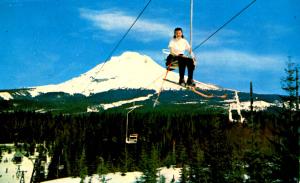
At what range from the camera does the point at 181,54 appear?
49.5 ft

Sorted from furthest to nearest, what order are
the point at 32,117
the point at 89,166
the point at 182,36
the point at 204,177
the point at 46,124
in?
the point at 32,117
the point at 46,124
the point at 89,166
the point at 204,177
the point at 182,36

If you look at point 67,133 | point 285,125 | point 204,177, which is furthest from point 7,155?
point 285,125

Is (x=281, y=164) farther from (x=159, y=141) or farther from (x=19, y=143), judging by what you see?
(x=19, y=143)

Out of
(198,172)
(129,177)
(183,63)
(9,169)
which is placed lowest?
(9,169)

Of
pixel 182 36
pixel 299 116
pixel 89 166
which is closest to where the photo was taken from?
pixel 182 36

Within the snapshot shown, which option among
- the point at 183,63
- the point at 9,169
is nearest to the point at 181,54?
the point at 183,63

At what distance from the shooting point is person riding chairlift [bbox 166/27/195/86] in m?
14.7

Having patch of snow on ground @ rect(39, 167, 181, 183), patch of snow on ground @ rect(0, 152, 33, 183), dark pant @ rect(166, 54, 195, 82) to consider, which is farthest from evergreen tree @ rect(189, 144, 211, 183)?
patch of snow on ground @ rect(0, 152, 33, 183)

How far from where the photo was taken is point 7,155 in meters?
140

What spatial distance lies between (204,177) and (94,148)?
163 ft

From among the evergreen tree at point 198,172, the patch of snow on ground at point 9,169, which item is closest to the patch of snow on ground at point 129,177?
the evergreen tree at point 198,172

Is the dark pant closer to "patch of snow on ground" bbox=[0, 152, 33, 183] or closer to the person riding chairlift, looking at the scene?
the person riding chairlift

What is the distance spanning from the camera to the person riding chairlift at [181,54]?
48.3 ft

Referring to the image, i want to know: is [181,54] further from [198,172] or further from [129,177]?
[129,177]
